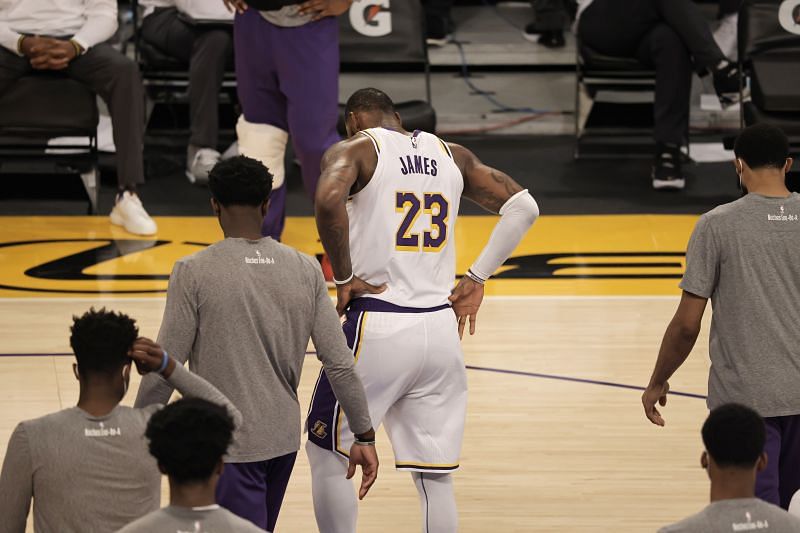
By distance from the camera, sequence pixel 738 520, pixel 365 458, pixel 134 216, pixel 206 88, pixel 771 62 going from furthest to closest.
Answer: pixel 206 88
pixel 771 62
pixel 134 216
pixel 365 458
pixel 738 520

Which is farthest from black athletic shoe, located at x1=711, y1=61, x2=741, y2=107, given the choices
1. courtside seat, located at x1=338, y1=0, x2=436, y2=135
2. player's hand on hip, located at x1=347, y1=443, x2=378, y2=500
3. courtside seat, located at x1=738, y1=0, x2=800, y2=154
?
player's hand on hip, located at x1=347, y1=443, x2=378, y2=500

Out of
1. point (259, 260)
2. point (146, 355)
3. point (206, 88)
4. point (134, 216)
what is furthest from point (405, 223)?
point (206, 88)

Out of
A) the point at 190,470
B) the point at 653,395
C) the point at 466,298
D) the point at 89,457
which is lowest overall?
the point at 653,395

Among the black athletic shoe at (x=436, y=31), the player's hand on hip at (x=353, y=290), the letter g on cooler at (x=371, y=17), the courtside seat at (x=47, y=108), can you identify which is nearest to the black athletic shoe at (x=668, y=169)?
the letter g on cooler at (x=371, y=17)

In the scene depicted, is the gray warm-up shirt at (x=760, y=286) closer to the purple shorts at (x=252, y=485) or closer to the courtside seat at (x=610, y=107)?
the purple shorts at (x=252, y=485)

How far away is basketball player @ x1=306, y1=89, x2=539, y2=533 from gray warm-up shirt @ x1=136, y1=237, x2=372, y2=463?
1.44ft

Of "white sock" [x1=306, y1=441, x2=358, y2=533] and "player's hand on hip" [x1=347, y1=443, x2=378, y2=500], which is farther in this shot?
"white sock" [x1=306, y1=441, x2=358, y2=533]

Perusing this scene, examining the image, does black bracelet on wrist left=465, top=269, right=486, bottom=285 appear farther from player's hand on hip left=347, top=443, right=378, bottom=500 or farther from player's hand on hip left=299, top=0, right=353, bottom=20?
player's hand on hip left=299, top=0, right=353, bottom=20

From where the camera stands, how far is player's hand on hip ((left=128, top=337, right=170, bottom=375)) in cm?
313

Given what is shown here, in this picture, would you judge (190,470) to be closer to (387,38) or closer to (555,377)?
(555,377)

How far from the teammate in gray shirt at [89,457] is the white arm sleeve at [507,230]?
154 centimetres

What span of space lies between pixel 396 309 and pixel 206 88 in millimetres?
5234

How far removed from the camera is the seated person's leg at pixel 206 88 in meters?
9.05

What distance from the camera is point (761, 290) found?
12.7ft
